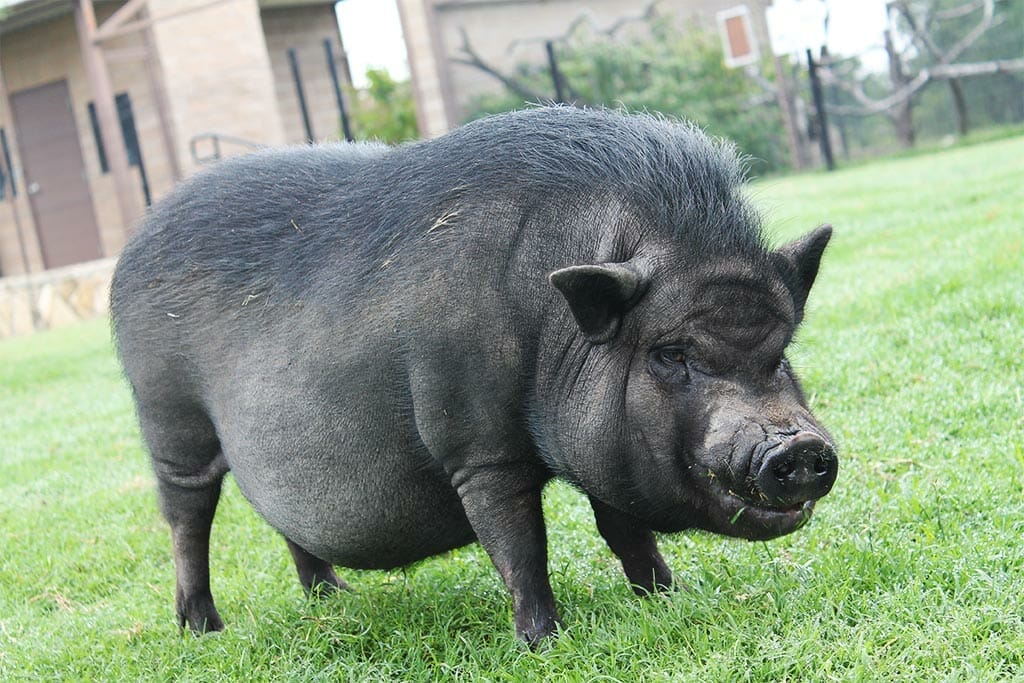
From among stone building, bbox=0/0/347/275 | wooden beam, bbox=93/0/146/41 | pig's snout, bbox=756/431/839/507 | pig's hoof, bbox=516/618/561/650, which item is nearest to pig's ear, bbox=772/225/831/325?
pig's snout, bbox=756/431/839/507

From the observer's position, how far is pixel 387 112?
74.9 ft

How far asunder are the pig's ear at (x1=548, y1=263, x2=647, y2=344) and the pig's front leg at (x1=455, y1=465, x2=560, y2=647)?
19.1 inches

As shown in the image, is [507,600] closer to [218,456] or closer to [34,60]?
[218,456]

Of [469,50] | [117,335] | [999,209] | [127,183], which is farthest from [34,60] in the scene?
[117,335]

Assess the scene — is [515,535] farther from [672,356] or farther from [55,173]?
[55,173]

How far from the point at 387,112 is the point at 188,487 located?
63.0ft

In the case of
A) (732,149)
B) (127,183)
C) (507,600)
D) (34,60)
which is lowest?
(507,600)

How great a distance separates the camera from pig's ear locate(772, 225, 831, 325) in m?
3.29

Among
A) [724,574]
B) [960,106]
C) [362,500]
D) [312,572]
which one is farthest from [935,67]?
[362,500]

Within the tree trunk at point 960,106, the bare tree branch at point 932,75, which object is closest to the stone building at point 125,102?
the bare tree branch at point 932,75

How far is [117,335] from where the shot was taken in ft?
14.0

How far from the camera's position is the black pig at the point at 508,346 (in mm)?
3100

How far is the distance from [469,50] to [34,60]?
8.59 metres

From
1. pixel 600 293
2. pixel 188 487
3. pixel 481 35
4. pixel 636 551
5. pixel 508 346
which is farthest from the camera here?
pixel 481 35
